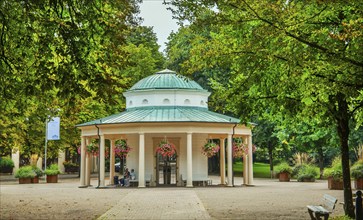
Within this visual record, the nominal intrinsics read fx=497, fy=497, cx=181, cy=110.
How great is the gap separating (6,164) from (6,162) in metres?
0.24

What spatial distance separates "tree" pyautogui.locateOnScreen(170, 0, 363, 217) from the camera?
11297 millimetres

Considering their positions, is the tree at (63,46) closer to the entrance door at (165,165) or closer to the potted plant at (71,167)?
the entrance door at (165,165)

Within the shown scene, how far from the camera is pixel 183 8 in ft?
42.1

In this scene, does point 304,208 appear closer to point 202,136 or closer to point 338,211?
point 338,211

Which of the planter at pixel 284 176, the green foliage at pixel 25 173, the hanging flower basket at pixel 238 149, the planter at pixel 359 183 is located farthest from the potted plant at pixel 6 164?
the planter at pixel 359 183

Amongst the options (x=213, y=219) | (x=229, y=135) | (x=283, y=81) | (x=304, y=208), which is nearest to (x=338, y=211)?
(x=304, y=208)

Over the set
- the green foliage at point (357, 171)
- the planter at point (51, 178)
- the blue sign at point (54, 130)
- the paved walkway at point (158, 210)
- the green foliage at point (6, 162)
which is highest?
the blue sign at point (54, 130)

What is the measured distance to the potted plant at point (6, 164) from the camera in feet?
185

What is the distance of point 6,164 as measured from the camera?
5656cm

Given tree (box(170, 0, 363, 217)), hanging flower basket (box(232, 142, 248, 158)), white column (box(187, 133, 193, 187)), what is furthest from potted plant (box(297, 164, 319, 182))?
tree (box(170, 0, 363, 217))

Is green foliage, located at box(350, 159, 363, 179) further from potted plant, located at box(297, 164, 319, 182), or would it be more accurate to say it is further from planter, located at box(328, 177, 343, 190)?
potted plant, located at box(297, 164, 319, 182)

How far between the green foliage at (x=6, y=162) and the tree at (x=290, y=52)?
46.5m

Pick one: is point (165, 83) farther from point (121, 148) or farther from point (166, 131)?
point (121, 148)

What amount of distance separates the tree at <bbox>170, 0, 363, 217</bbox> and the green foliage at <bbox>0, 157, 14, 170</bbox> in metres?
46.5
